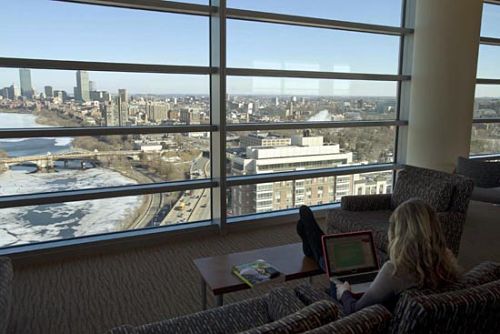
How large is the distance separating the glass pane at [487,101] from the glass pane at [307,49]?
1.98 metres

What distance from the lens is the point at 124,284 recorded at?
11.7ft

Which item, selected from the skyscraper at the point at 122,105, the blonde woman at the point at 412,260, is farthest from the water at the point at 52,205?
the blonde woman at the point at 412,260

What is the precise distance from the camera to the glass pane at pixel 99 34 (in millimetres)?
3941

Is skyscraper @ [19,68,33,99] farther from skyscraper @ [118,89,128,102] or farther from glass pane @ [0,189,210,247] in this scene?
glass pane @ [0,189,210,247]

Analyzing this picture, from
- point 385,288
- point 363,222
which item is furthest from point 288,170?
point 385,288

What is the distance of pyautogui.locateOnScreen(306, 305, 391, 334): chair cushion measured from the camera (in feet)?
4.61

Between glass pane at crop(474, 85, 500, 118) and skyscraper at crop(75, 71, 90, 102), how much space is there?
5.99 meters

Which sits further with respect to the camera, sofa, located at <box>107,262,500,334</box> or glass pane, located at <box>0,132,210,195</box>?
glass pane, located at <box>0,132,210,195</box>

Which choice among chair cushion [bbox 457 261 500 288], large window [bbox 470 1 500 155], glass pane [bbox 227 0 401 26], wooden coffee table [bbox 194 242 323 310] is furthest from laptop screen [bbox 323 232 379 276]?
large window [bbox 470 1 500 155]

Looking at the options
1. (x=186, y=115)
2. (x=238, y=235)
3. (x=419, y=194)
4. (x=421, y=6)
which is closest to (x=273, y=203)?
(x=238, y=235)

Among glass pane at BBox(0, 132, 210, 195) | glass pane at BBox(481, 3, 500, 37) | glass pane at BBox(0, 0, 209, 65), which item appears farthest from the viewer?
glass pane at BBox(481, 3, 500, 37)

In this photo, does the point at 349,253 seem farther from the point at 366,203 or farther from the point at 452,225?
the point at 366,203

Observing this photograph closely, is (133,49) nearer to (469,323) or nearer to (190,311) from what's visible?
(190,311)

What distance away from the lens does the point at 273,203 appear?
17.5 feet
